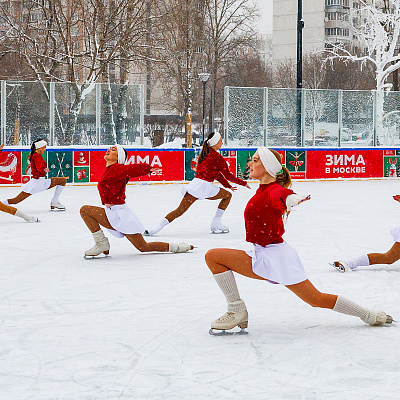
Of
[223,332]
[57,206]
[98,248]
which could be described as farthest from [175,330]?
[57,206]

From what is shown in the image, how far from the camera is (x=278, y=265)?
4.81 meters

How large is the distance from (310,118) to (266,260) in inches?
641

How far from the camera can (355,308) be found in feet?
16.3

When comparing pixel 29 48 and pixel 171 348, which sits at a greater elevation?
pixel 29 48

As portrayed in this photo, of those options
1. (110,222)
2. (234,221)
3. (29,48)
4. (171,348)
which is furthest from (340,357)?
(29,48)

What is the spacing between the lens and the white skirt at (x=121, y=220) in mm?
7691

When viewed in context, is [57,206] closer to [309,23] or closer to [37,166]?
[37,166]

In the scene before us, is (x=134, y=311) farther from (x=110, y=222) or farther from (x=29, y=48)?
(x=29, y=48)

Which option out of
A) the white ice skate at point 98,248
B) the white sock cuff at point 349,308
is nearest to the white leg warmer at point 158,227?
the white ice skate at point 98,248

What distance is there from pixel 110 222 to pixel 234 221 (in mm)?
4048

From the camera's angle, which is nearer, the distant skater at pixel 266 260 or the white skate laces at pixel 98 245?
the distant skater at pixel 266 260

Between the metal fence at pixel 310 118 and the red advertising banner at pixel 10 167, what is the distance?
5383mm

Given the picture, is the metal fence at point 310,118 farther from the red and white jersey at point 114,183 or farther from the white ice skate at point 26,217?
the red and white jersey at point 114,183

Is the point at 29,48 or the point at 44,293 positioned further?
the point at 29,48
